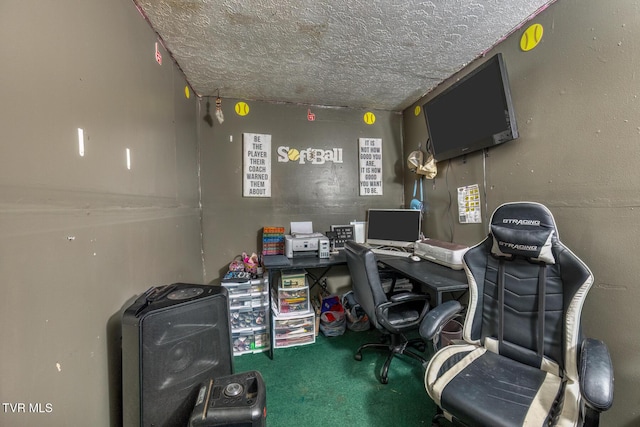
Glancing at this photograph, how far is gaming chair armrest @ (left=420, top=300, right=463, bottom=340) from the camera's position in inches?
47.6

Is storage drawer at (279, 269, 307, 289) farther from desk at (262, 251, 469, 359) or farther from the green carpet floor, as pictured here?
the green carpet floor

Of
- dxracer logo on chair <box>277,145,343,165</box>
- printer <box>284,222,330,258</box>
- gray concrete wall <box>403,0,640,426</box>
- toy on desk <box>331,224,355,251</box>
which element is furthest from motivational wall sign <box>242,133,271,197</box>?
gray concrete wall <box>403,0,640,426</box>

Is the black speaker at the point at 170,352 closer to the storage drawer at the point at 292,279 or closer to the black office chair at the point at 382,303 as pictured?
the black office chair at the point at 382,303

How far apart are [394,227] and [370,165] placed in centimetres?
84

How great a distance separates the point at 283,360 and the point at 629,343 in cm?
206

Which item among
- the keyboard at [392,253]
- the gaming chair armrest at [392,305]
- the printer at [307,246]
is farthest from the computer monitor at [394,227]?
the gaming chair armrest at [392,305]

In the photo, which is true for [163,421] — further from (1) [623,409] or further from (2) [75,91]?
(1) [623,409]

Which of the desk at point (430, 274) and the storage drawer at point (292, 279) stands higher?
the desk at point (430, 274)

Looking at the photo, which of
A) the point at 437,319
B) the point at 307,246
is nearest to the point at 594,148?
the point at 437,319

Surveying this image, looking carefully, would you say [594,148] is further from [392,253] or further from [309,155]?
[309,155]

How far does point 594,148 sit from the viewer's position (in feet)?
3.88

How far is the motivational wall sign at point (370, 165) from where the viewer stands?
2822mm

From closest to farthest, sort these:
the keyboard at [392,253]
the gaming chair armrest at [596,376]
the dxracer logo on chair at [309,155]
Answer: the gaming chair armrest at [596,376], the keyboard at [392,253], the dxracer logo on chair at [309,155]

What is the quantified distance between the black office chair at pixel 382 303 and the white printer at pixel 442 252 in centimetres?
36
